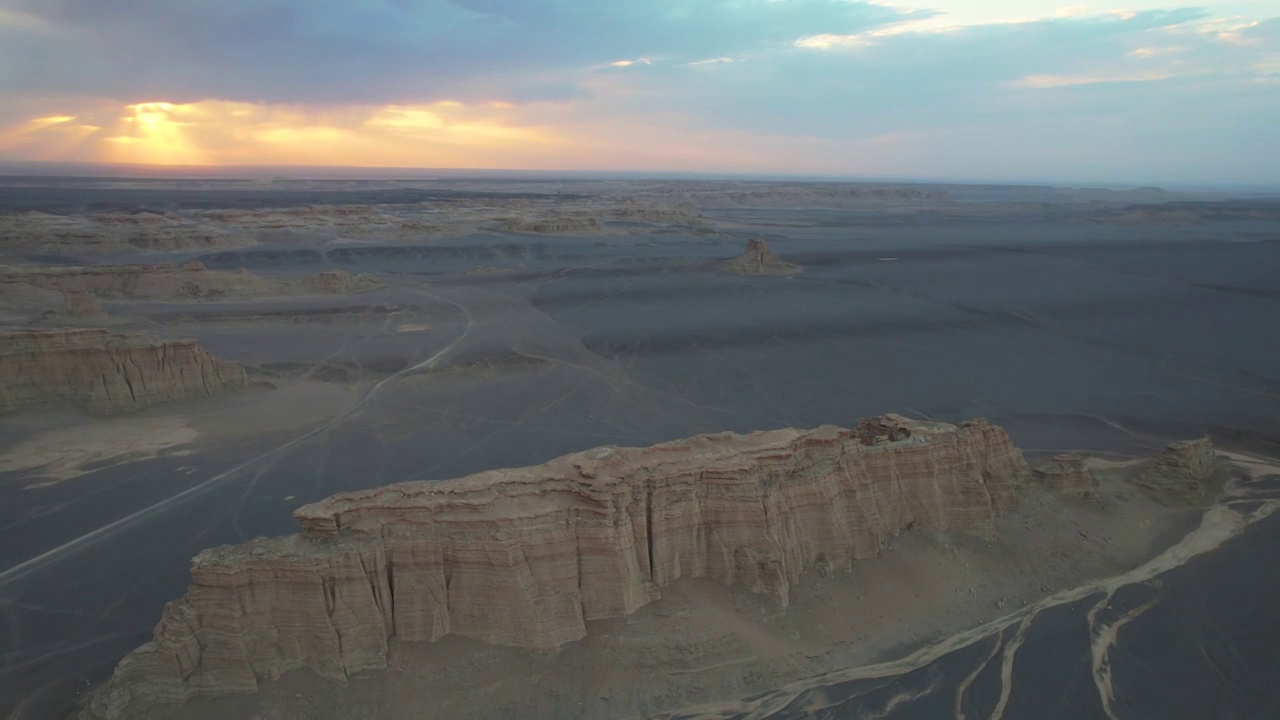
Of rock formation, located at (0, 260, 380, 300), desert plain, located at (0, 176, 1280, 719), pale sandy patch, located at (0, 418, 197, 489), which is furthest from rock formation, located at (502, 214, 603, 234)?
pale sandy patch, located at (0, 418, 197, 489)

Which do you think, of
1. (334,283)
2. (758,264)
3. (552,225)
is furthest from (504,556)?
(552,225)

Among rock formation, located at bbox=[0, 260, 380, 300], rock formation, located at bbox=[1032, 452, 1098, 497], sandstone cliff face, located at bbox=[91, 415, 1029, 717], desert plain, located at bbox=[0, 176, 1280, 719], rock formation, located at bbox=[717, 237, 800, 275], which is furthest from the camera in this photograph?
rock formation, located at bbox=[717, 237, 800, 275]

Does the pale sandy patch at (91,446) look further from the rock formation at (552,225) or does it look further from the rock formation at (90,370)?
the rock formation at (552,225)

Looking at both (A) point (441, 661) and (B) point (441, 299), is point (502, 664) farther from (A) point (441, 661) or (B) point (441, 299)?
(B) point (441, 299)

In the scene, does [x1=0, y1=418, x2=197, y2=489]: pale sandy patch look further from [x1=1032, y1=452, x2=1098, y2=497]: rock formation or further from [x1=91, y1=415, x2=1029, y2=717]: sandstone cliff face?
[x1=1032, y1=452, x2=1098, y2=497]: rock formation

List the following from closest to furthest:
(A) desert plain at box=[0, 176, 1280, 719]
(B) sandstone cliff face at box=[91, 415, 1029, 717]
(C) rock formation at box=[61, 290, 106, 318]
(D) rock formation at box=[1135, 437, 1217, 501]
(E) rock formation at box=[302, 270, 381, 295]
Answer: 1. (B) sandstone cliff face at box=[91, 415, 1029, 717]
2. (A) desert plain at box=[0, 176, 1280, 719]
3. (D) rock formation at box=[1135, 437, 1217, 501]
4. (C) rock formation at box=[61, 290, 106, 318]
5. (E) rock formation at box=[302, 270, 381, 295]

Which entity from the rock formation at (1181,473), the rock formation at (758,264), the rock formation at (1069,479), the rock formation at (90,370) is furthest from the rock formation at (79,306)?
the rock formation at (1181,473)

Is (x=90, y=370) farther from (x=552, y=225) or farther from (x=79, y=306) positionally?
(x=552, y=225)

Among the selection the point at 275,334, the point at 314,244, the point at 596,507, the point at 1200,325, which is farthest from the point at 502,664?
the point at 314,244
